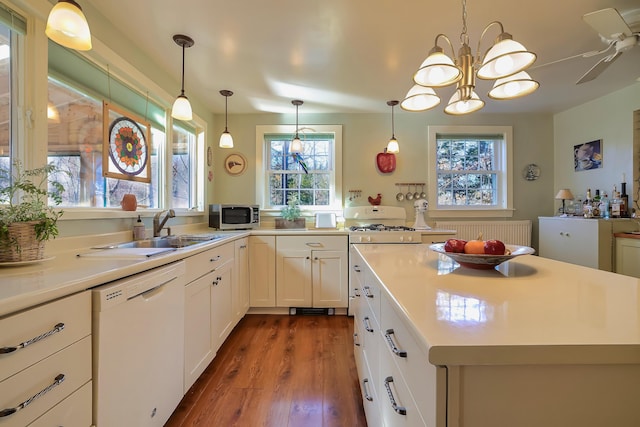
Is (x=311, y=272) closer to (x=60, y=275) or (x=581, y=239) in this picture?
(x=60, y=275)

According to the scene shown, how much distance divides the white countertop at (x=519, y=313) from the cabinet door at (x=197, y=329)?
45.0 inches

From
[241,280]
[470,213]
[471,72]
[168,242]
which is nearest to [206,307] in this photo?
[168,242]

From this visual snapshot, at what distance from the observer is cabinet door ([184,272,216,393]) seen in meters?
1.59

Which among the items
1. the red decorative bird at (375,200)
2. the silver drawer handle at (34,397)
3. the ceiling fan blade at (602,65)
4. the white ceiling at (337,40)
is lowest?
the silver drawer handle at (34,397)

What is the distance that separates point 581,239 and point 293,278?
2977 mm

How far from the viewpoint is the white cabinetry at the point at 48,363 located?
68cm

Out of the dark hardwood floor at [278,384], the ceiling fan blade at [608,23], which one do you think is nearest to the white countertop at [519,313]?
the dark hardwood floor at [278,384]

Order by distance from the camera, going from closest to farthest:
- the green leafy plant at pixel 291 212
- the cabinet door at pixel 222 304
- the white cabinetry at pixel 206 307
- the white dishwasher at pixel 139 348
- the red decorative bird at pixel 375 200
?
the white dishwasher at pixel 139 348, the white cabinetry at pixel 206 307, the cabinet door at pixel 222 304, the green leafy plant at pixel 291 212, the red decorative bird at pixel 375 200

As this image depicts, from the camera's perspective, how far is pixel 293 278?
294cm

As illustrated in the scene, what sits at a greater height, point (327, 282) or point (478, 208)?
point (478, 208)

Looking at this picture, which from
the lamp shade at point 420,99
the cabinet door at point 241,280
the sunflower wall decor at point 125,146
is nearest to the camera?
the lamp shade at point 420,99

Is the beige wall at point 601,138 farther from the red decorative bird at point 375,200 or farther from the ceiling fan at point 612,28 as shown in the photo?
the red decorative bird at point 375,200

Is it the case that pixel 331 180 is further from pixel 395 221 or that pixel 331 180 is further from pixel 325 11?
pixel 325 11

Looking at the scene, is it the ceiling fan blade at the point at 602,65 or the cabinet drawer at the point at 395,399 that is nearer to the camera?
the cabinet drawer at the point at 395,399
